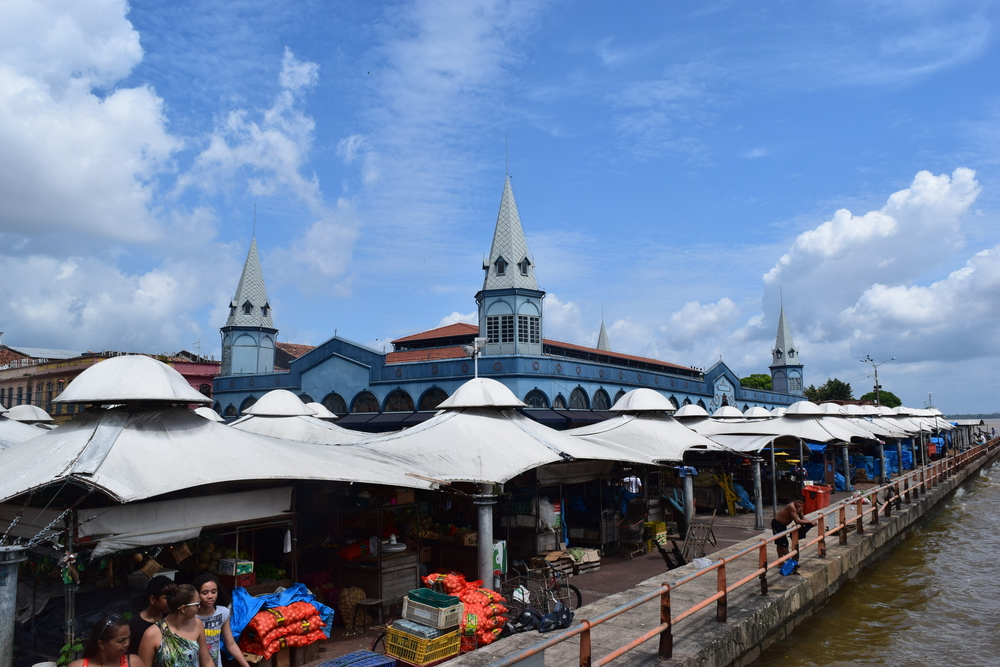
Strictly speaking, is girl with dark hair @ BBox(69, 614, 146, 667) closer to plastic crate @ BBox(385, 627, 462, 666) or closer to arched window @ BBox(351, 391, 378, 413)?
plastic crate @ BBox(385, 627, 462, 666)

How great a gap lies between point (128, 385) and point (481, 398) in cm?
658

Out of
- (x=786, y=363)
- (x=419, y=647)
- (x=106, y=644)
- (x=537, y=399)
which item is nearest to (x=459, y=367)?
(x=537, y=399)

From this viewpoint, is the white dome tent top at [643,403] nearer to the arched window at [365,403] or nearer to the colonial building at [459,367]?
the colonial building at [459,367]

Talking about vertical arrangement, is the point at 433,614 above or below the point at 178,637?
below

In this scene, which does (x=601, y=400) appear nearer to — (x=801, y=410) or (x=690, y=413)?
(x=690, y=413)

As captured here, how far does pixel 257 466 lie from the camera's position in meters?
8.46

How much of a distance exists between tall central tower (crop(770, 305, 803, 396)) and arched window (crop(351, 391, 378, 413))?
46.8 metres

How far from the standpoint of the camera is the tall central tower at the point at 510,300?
117 ft

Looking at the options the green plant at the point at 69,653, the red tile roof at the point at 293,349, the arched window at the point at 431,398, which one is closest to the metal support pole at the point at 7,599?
the green plant at the point at 69,653

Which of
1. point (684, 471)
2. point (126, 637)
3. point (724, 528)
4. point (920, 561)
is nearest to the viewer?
point (126, 637)

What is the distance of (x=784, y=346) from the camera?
2635 inches

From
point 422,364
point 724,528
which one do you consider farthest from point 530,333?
point 724,528

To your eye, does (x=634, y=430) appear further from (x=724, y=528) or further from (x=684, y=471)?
(x=724, y=528)

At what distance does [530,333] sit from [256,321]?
1884 centimetres
